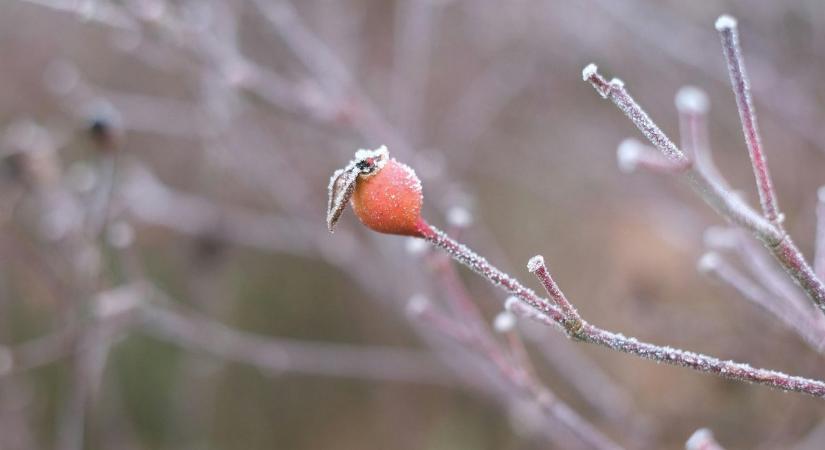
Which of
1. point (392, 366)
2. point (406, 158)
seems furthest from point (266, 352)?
point (406, 158)

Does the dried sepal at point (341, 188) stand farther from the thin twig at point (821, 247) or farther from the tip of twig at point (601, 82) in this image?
the thin twig at point (821, 247)

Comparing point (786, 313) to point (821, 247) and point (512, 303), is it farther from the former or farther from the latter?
point (512, 303)

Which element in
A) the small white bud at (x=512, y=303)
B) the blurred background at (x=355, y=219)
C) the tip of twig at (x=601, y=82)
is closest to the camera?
the tip of twig at (x=601, y=82)

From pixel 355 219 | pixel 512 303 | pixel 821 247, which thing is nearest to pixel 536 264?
pixel 512 303

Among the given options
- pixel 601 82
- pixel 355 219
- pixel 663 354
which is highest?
pixel 355 219

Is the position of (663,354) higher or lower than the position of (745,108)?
lower

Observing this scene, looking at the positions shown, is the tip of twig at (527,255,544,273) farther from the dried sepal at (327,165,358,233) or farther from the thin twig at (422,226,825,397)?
the dried sepal at (327,165,358,233)

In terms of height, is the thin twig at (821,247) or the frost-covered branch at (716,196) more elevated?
the thin twig at (821,247)

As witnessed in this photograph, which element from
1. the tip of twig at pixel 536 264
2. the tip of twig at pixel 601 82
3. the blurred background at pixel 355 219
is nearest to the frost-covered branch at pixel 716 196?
the tip of twig at pixel 601 82

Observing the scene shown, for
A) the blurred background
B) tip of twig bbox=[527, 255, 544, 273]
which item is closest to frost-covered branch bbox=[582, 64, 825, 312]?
tip of twig bbox=[527, 255, 544, 273]
